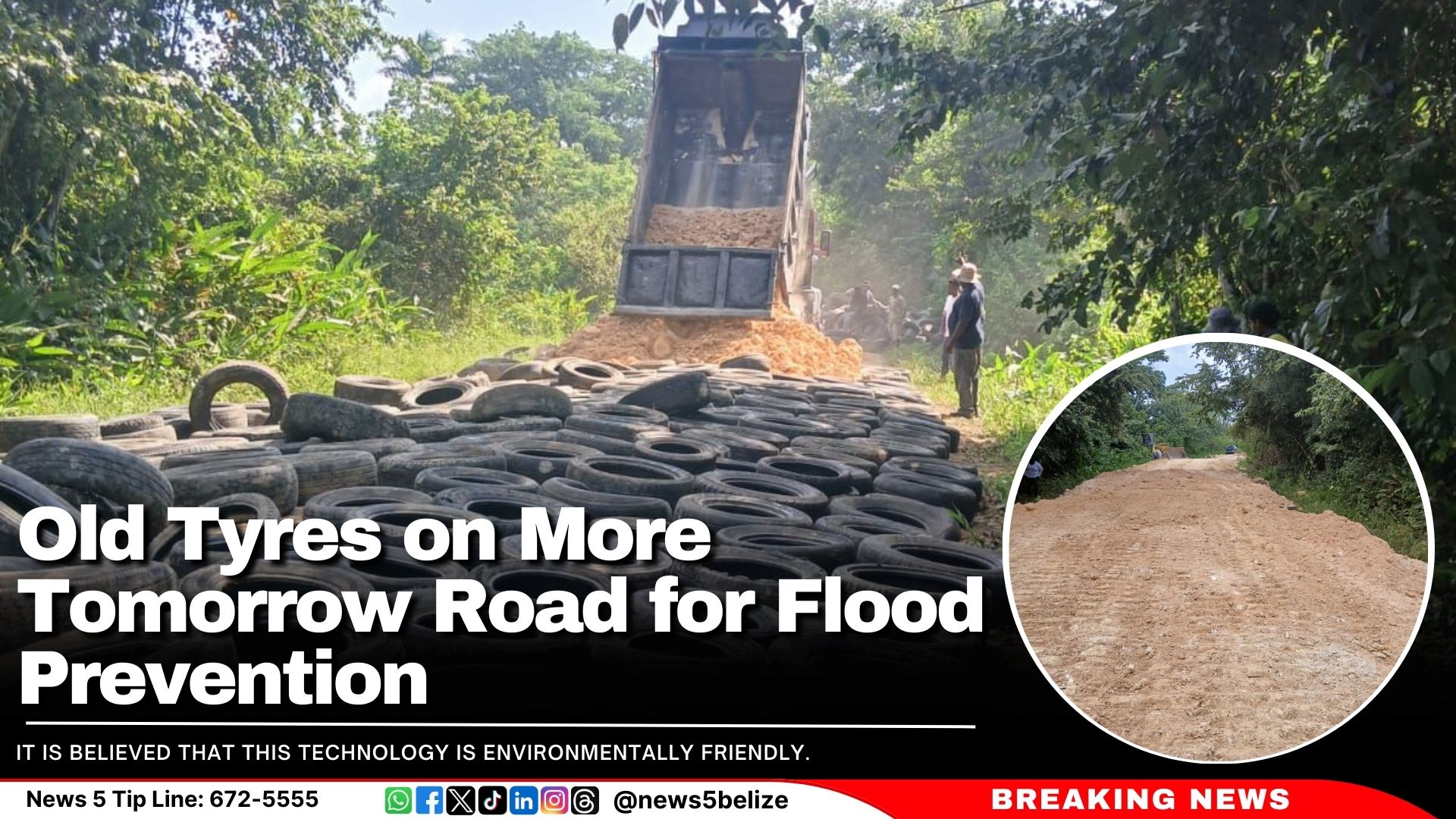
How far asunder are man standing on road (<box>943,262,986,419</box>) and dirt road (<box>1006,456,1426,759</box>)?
5.60 meters

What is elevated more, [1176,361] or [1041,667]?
[1176,361]

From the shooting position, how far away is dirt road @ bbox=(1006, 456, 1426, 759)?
2557mm

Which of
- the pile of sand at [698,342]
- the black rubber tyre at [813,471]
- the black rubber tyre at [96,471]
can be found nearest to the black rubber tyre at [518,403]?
the black rubber tyre at [813,471]

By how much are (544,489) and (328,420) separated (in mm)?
1301

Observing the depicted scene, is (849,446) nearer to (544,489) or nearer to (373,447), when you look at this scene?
(544,489)

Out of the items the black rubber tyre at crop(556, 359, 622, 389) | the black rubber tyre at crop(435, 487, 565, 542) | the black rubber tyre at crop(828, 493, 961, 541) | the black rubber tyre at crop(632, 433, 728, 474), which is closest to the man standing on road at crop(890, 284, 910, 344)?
the black rubber tyre at crop(556, 359, 622, 389)

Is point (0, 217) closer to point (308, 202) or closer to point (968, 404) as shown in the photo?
point (308, 202)

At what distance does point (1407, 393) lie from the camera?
3.06m

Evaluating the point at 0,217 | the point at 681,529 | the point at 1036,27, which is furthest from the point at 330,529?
the point at 0,217

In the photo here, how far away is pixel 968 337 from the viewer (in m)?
8.33

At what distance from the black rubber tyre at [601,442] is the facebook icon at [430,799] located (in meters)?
2.08

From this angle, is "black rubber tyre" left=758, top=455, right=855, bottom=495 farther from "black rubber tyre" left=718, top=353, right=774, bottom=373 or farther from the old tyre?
"black rubber tyre" left=718, top=353, right=774, bottom=373

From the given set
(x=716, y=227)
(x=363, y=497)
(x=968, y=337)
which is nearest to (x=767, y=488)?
(x=363, y=497)

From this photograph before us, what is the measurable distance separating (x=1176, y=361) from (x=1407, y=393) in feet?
2.48
